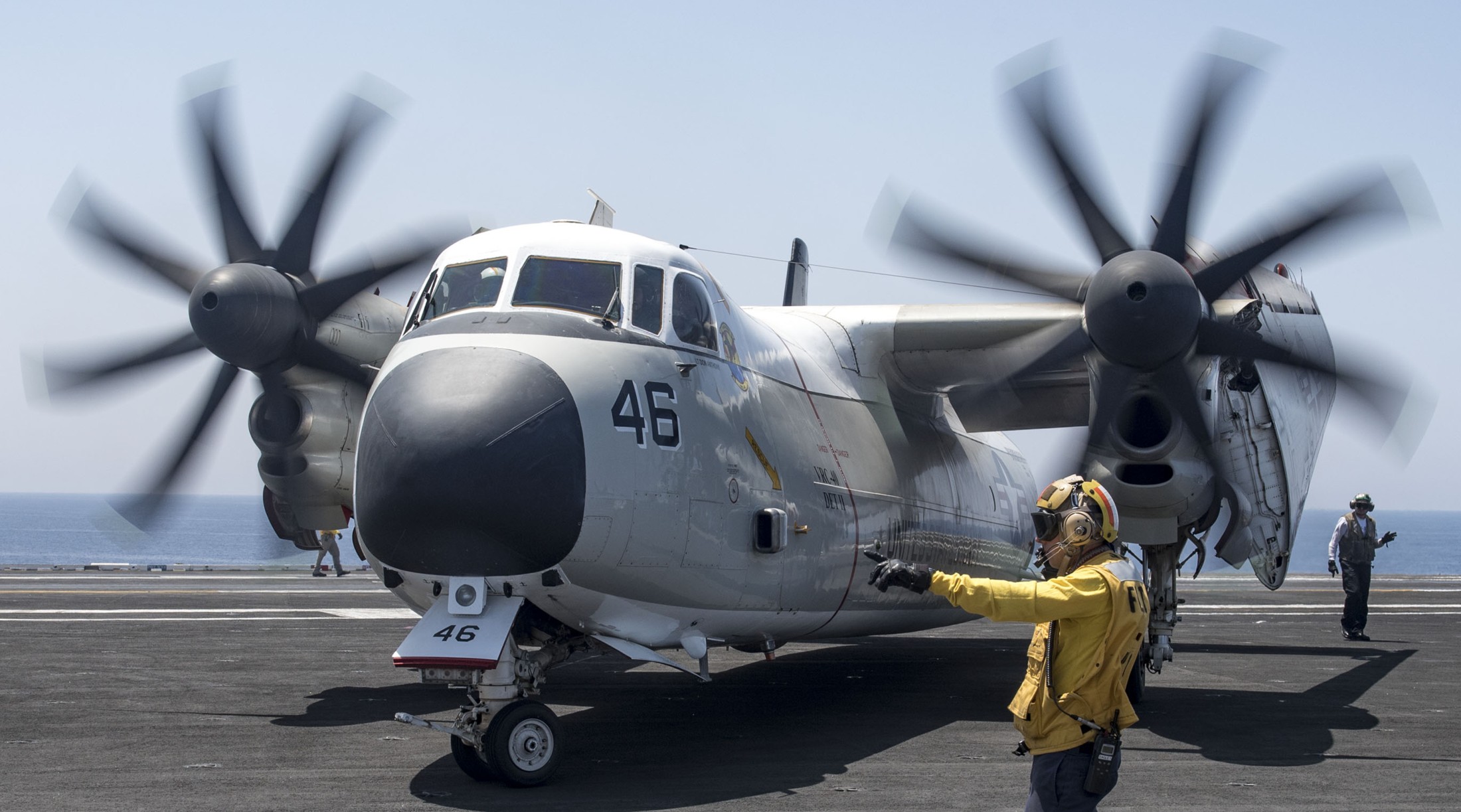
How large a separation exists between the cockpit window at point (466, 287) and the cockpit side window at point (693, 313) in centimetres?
135

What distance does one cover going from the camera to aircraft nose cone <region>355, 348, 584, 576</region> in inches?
312

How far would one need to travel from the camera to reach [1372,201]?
39.8 feet

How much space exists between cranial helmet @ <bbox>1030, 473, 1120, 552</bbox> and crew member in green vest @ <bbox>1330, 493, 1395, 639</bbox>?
52.5ft

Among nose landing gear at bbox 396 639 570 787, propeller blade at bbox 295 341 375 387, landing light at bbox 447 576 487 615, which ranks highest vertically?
propeller blade at bbox 295 341 375 387

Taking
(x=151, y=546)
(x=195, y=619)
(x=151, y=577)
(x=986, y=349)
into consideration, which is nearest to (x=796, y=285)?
(x=986, y=349)

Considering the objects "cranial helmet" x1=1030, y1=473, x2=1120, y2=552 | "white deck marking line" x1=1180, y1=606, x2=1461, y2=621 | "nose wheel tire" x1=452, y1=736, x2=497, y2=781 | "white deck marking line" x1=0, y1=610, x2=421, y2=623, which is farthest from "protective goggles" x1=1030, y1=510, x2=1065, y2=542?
"white deck marking line" x1=1180, y1=606, x2=1461, y2=621

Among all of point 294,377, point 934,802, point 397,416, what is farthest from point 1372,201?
point 294,377

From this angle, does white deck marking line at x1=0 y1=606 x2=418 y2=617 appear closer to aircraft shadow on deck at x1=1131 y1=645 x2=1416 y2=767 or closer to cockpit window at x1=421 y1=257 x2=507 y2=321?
cockpit window at x1=421 y1=257 x2=507 y2=321

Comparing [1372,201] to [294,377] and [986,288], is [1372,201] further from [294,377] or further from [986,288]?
[294,377]

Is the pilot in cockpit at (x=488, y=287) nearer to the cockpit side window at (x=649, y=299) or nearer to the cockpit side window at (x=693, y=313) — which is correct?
the cockpit side window at (x=649, y=299)

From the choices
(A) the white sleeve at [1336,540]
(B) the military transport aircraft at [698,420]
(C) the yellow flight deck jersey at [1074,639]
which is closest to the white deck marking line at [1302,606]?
(A) the white sleeve at [1336,540]

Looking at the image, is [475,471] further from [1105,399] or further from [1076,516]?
[1105,399]

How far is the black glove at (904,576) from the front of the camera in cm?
573

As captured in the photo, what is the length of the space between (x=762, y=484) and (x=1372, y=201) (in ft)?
21.9
